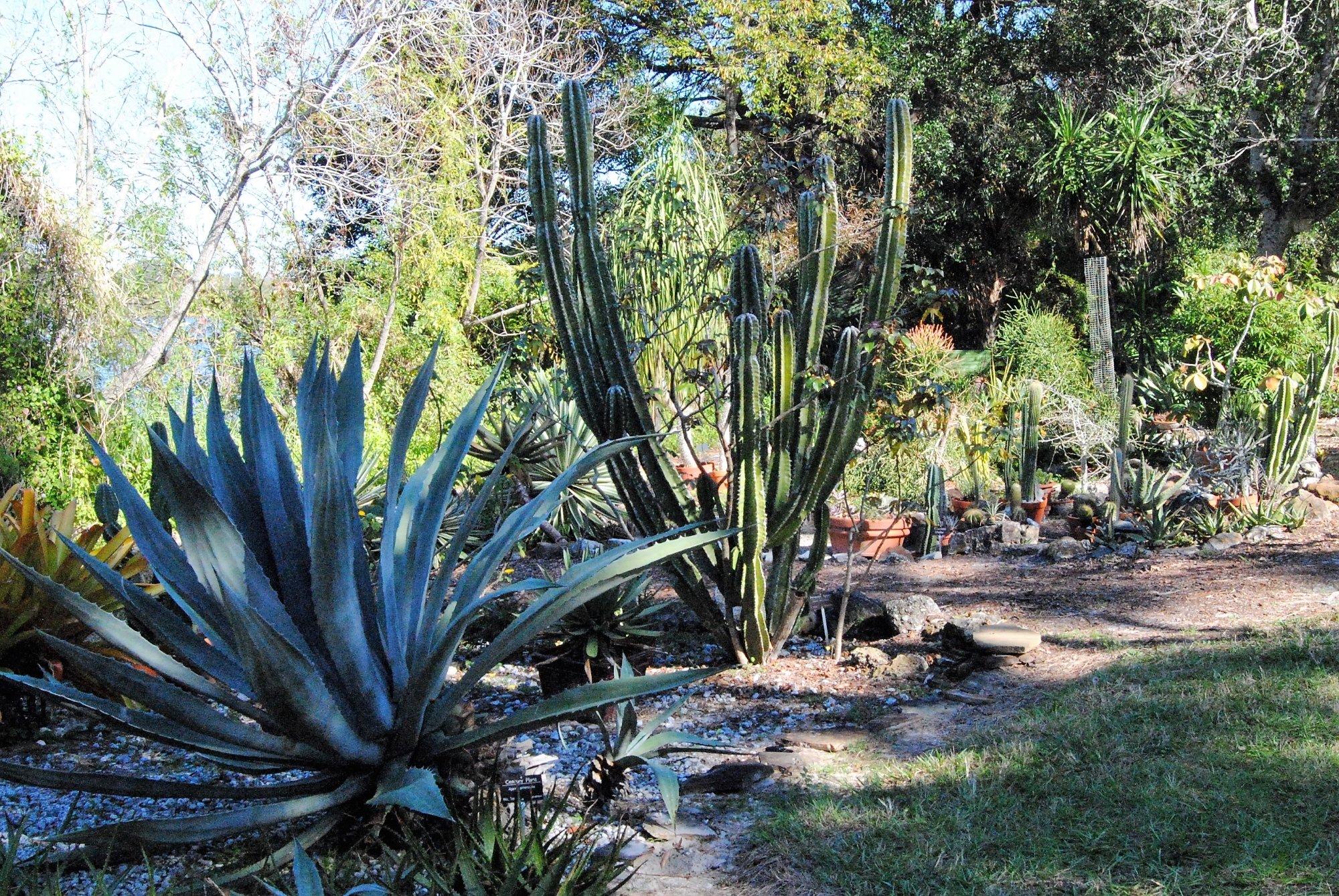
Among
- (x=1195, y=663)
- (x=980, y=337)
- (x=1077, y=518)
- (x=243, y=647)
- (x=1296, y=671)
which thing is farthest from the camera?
(x=980, y=337)

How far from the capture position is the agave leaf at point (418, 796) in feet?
7.10

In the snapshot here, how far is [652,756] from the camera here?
3.19 metres

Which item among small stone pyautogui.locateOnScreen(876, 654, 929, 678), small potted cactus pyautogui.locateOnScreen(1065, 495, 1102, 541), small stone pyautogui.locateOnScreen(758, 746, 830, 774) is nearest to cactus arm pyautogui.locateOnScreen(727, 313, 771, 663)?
small stone pyautogui.locateOnScreen(876, 654, 929, 678)

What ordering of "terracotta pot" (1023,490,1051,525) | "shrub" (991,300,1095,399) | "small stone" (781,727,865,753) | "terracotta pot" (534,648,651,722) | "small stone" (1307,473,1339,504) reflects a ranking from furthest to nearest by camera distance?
"shrub" (991,300,1095,399) < "terracotta pot" (1023,490,1051,525) < "small stone" (1307,473,1339,504) < "terracotta pot" (534,648,651,722) < "small stone" (781,727,865,753)

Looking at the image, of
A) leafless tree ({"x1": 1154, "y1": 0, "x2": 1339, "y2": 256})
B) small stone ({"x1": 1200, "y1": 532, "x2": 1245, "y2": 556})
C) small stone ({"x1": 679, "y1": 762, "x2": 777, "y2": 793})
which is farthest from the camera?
leafless tree ({"x1": 1154, "y1": 0, "x2": 1339, "y2": 256})

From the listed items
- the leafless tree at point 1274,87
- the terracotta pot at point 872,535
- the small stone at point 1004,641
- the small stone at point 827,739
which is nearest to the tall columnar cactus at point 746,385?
the small stone at point 827,739

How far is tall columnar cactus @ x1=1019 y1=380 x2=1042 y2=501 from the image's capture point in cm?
899

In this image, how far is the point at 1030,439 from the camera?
902 centimetres

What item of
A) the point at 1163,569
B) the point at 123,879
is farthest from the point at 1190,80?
the point at 123,879

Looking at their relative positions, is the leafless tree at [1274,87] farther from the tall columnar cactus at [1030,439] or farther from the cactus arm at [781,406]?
the cactus arm at [781,406]

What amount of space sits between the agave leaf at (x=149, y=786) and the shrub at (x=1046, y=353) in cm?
1068

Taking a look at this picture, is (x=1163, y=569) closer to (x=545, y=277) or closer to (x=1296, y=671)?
(x=1296, y=671)

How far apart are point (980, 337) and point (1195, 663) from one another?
15.1 metres

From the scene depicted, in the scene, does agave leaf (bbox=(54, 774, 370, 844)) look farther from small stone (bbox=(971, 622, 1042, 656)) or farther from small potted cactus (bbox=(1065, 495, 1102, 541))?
small potted cactus (bbox=(1065, 495, 1102, 541))
